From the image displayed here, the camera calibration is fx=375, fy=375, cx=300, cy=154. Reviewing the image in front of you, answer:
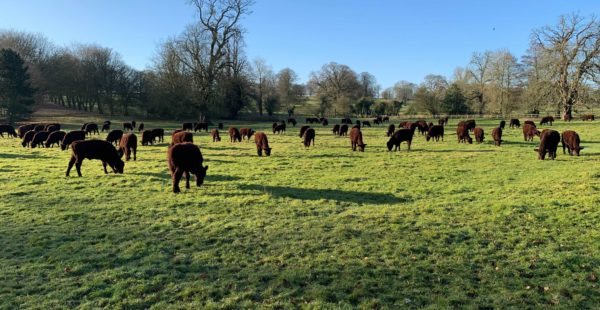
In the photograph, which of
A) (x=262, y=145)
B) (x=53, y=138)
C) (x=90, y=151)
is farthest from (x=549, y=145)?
(x=53, y=138)

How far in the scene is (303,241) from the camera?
23.1 ft

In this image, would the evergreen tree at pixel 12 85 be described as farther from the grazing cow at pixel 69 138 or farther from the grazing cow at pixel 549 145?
the grazing cow at pixel 549 145

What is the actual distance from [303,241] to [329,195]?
403 centimetres

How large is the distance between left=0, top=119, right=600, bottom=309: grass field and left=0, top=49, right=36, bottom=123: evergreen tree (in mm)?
40314

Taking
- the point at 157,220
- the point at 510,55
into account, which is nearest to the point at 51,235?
the point at 157,220

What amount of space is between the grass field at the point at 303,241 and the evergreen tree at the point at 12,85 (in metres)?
40.3

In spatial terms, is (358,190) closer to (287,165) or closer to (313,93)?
(287,165)

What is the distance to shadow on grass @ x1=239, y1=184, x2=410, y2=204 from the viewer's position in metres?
10.4

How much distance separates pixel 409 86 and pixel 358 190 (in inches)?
4645

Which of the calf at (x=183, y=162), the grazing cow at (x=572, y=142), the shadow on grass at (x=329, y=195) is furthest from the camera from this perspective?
the grazing cow at (x=572, y=142)

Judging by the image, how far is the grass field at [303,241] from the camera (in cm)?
505

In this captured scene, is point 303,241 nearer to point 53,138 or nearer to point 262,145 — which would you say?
point 262,145

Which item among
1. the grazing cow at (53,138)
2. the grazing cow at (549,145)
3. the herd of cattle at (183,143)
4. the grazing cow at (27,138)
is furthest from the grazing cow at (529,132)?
the grazing cow at (27,138)

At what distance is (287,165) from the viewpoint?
1680 centimetres
